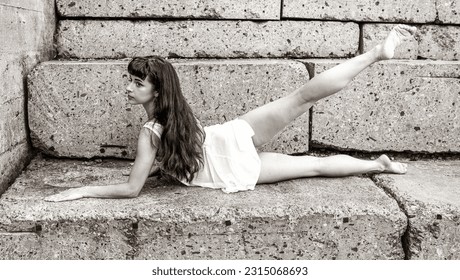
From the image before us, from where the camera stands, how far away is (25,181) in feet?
10.3

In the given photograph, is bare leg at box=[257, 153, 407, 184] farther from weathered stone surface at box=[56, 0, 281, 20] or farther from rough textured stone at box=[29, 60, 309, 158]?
weathered stone surface at box=[56, 0, 281, 20]

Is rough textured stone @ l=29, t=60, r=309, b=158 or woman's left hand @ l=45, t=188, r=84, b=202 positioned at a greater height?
rough textured stone @ l=29, t=60, r=309, b=158

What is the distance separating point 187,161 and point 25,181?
3.11 ft

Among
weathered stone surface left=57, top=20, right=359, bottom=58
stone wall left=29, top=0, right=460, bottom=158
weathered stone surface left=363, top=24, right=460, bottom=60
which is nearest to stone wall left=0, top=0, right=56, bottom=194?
stone wall left=29, top=0, right=460, bottom=158

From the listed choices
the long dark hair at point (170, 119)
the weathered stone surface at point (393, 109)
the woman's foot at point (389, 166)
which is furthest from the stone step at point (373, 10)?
the long dark hair at point (170, 119)

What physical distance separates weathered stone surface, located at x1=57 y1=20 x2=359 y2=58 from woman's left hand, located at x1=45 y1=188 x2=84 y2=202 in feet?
4.11

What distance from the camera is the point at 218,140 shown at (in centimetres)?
315

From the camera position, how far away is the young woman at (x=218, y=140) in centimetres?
295

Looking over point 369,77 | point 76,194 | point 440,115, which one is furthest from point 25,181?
point 440,115

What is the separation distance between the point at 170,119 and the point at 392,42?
1.29 m

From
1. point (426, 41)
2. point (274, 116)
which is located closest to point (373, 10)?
point (426, 41)

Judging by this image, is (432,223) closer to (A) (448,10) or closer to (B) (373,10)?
(B) (373,10)

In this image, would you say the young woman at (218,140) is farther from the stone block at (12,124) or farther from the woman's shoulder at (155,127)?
the stone block at (12,124)

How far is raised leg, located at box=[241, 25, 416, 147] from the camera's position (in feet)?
9.84
